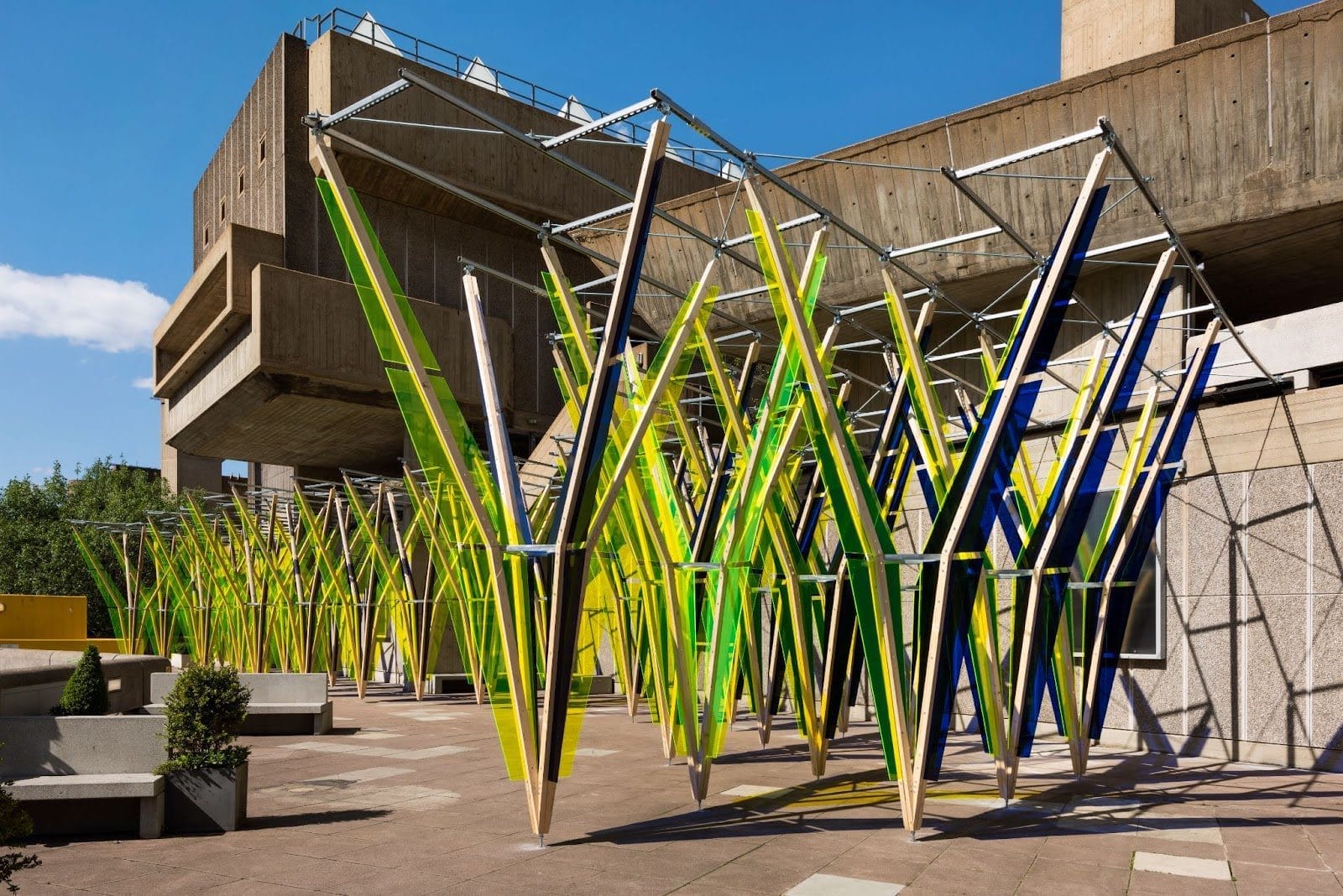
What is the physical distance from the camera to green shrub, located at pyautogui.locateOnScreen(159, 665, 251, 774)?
10367 millimetres

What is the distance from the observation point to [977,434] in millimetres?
10891

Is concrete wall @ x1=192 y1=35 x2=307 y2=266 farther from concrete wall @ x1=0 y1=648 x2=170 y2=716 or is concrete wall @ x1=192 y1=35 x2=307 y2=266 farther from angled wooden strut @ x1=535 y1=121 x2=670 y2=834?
angled wooden strut @ x1=535 y1=121 x2=670 y2=834

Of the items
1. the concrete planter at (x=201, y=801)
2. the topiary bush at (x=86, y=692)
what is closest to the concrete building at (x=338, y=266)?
the topiary bush at (x=86, y=692)

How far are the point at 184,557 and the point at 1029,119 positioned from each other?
28.0 meters

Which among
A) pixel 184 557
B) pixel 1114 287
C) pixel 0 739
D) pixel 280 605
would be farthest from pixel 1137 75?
pixel 184 557

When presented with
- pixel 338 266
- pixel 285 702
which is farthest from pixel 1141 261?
pixel 338 266

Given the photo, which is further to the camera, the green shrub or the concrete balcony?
the concrete balcony

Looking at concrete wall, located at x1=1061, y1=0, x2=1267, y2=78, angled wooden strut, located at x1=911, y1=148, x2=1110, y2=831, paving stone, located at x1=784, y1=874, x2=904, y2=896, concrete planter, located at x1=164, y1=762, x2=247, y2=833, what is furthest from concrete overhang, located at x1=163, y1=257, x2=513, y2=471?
paving stone, located at x1=784, y1=874, x2=904, y2=896

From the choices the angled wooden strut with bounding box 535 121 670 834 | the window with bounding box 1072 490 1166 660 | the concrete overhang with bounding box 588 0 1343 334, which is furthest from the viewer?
the concrete overhang with bounding box 588 0 1343 334

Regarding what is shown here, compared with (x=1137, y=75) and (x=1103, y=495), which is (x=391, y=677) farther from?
(x=1137, y=75)

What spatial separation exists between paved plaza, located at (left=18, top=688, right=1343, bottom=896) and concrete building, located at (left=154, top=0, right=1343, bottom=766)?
189 centimetres

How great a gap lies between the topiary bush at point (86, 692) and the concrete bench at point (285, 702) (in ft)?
19.1

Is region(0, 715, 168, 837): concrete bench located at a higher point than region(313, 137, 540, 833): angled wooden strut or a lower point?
lower

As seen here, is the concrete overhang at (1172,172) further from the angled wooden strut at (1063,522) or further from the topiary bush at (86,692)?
the topiary bush at (86,692)
